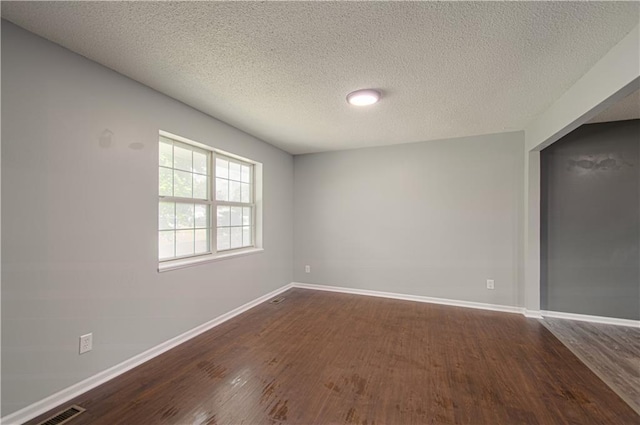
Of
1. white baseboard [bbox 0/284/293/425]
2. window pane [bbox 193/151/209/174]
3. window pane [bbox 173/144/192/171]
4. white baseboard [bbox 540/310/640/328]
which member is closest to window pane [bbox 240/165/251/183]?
window pane [bbox 193/151/209/174]

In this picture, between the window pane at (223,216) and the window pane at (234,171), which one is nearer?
the window pane at (223,216)

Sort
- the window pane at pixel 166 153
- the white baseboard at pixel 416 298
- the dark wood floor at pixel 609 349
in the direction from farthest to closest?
the white baseboard at pixel 416 298 → the window pane at pixel 166 153 → the dark wood floor at pixel 609 349

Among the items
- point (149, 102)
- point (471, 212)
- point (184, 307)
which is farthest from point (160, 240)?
point (471, 212)

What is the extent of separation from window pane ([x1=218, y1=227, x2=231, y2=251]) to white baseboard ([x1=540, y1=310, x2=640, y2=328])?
4.32 metres

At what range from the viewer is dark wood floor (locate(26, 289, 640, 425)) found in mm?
1676

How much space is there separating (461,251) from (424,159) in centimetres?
150

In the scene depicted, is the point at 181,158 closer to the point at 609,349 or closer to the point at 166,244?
the point at 166,244

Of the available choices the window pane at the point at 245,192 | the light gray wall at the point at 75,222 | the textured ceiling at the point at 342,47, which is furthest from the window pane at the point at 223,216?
the textured ceiling at the point at 342,47

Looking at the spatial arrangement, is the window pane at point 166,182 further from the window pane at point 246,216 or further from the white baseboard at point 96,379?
the white baseboard at point 96,379

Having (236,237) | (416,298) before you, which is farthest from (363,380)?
(236,237)

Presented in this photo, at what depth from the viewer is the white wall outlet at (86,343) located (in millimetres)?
1866

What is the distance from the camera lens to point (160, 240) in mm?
2564

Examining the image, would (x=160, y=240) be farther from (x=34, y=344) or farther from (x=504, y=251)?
(x=504, y=251)

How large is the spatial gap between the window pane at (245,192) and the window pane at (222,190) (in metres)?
0.33
